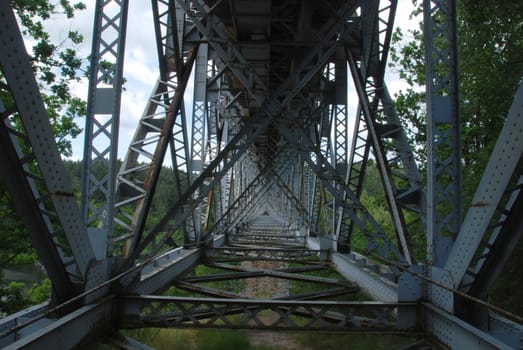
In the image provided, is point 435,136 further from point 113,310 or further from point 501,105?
point 501,105

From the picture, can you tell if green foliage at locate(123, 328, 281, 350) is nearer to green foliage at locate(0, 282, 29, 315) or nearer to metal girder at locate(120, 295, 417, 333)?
green foliage at locate(0, 282, 29, 315)

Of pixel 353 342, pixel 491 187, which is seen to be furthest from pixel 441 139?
pixel 353 342

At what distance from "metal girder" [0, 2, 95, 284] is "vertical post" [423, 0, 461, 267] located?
3406 millimetres

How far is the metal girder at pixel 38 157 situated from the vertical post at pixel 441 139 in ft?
11.2

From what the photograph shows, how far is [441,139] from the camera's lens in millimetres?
4918

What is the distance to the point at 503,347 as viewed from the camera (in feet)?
10.6

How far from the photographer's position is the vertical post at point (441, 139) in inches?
184

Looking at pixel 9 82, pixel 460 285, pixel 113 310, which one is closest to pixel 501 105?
pixel 460 285

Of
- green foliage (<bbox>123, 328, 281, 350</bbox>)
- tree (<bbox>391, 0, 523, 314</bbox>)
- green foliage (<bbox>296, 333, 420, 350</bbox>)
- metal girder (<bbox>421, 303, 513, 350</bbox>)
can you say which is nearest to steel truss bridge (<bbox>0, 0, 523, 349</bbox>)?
metal girder (<bbox>421, 303, 513, 350</bbox>)

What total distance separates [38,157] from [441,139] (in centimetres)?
388

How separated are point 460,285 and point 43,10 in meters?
14.7

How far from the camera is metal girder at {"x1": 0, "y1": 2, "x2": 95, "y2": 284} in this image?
2951mm

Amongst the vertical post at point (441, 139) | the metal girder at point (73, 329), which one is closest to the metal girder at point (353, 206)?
the vertical post at point (441, 139)

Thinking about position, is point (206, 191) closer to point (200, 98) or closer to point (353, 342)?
point (200, 98)
